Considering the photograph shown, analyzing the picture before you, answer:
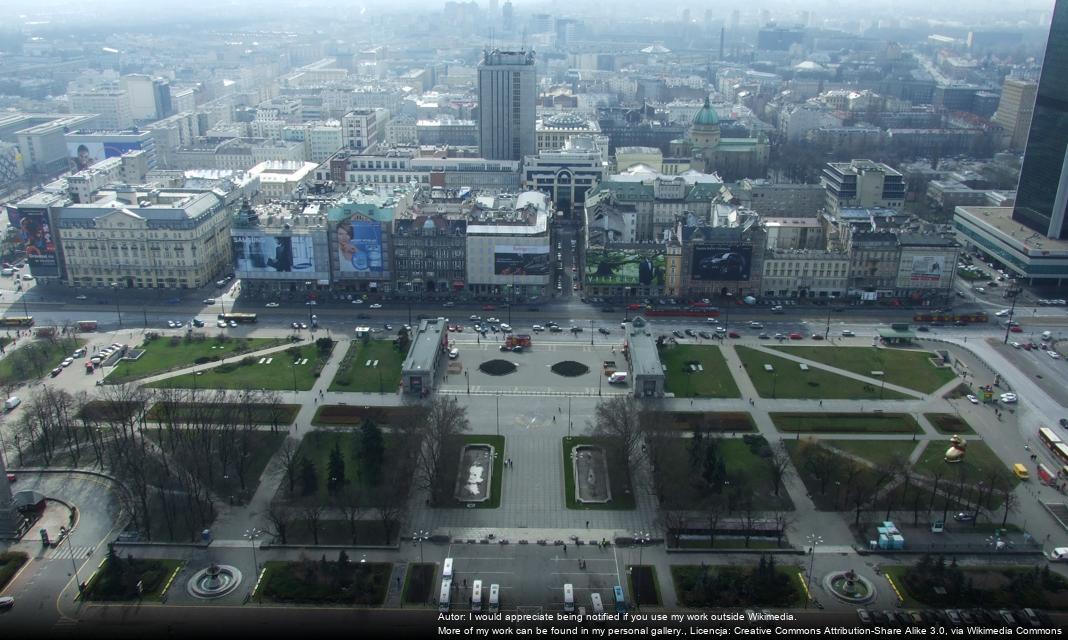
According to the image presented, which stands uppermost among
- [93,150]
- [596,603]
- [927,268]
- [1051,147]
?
[1051,147]

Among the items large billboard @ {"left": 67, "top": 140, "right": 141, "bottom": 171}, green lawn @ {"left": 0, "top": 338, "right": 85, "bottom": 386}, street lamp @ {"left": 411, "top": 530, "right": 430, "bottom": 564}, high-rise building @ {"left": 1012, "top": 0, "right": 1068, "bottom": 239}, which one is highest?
high-rise building @ {"left": 1012, "top": 0, "right": 1068, "bottom": 239}

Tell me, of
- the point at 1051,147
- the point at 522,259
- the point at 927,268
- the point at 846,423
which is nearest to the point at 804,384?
the point at 846,423

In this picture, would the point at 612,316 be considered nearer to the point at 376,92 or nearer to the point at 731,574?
the point at 731,574

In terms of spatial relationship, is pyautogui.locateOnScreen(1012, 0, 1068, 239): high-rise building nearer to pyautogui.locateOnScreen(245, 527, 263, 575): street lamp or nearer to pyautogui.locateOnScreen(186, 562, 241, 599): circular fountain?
pyautogui.locateOnScreen(245, 527, 263, 575): street lamp

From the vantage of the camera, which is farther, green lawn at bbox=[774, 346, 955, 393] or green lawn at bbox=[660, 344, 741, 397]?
green lawn at bbox=[774, 346, 955, 393]

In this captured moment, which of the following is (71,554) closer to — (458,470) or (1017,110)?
(458,470)

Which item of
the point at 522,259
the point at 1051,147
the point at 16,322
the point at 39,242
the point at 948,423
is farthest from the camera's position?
the point at 1051,147

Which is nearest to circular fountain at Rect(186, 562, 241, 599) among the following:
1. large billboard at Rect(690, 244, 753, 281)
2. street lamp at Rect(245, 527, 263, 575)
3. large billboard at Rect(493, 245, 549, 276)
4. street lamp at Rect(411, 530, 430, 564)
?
street lamp at Rect(245, 527, 263, 575)

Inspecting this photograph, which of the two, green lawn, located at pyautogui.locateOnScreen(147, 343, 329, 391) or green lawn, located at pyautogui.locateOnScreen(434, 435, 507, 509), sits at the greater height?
green lawn, located at pyautogui.locateOnScreen(147, 343, 329, 391)
